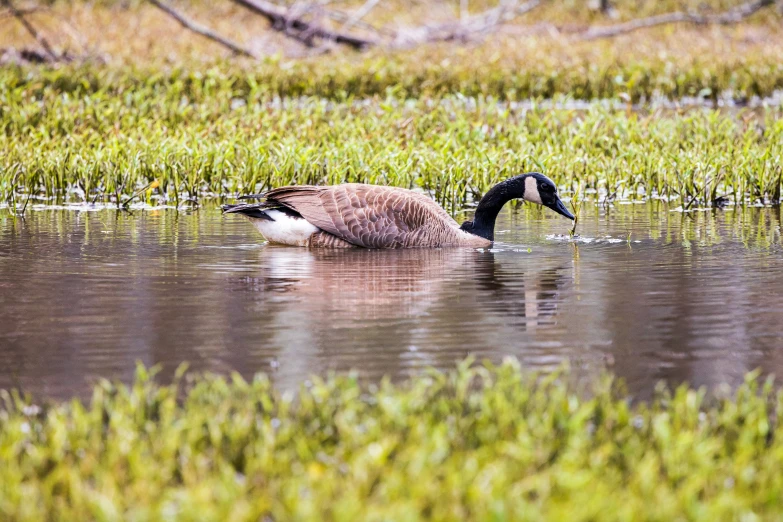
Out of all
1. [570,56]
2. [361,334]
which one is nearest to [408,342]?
[361,334]

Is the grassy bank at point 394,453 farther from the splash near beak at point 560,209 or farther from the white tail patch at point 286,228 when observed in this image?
the splash near beak at point 560,209

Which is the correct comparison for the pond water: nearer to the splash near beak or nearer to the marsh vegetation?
the marsh vegetation

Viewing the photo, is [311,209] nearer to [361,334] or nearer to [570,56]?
[361,334]

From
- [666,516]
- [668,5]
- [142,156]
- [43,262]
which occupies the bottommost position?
[666,516]

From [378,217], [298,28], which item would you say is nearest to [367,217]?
[378,217]

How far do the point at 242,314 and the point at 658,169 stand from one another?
251 inches

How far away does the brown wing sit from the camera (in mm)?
9562

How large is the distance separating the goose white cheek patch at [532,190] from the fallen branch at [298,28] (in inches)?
560

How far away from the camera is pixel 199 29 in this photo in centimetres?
2250

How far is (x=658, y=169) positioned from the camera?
40.8 feet

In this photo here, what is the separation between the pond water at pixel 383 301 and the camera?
5.93 m

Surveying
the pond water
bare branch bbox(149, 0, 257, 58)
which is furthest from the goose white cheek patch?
bare branch bbox(149, 0, 257, 58)

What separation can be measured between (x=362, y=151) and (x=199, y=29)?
10.3 meters

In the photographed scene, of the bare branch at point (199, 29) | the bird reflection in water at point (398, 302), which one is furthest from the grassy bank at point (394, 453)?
the bare branch at point (199, 29)
